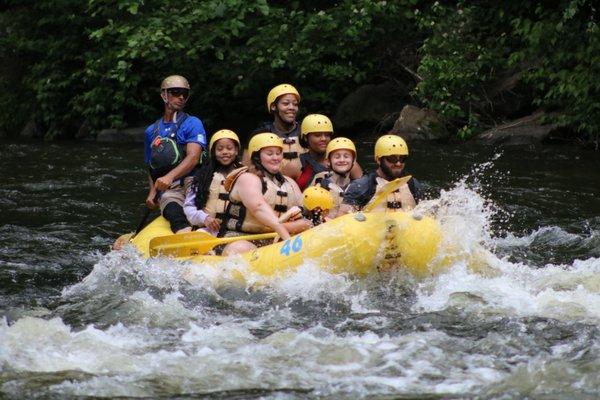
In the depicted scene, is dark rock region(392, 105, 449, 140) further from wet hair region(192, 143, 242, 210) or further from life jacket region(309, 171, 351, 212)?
wet hair region(192, 143, 242, 210)

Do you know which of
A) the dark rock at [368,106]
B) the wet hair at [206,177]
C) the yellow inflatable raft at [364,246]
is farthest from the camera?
the dark rock at [368,106]

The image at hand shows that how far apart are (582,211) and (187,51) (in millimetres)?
7729

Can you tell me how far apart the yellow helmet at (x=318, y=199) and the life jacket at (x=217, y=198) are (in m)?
0.82

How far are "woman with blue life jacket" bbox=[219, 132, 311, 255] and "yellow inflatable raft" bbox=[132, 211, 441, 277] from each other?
548 mm

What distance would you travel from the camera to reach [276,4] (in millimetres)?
17047

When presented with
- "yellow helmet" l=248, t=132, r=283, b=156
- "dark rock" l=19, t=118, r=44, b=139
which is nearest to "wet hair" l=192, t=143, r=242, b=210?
"yellow helmet" l=248, t=132, r=283, b=156

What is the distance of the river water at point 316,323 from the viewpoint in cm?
542

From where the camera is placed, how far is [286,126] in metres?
9.20

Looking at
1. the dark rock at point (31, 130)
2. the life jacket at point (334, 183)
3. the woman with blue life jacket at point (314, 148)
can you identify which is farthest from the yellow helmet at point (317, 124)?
the dark rock at point (31, 130)

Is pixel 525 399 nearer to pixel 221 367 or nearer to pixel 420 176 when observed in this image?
pixel 221 367

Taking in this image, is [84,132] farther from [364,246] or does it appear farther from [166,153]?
[364,246]

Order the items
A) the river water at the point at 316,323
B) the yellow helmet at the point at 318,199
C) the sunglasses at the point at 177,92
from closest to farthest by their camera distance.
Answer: the river water at the point at 316,323
the yellow helmet at the point at 318,199
the sunglasses at the point at 177,92

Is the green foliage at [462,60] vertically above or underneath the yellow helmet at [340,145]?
above

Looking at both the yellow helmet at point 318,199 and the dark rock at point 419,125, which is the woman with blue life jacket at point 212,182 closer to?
the yellow helmet at point 318,199
